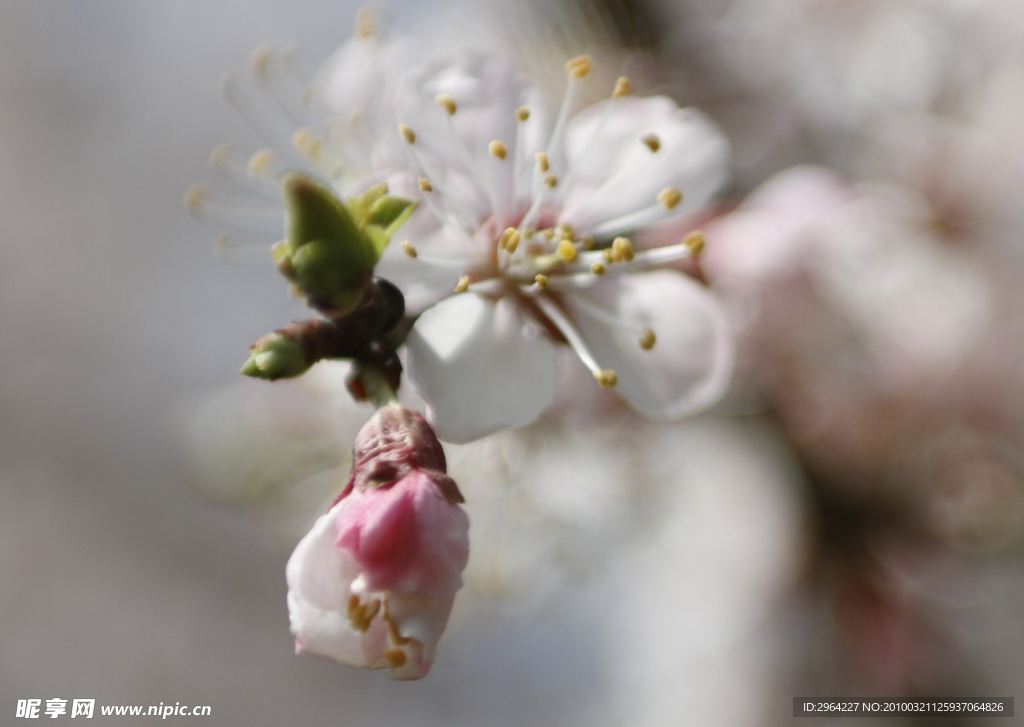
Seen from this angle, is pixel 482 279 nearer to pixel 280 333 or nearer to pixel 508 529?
pixel 280 333

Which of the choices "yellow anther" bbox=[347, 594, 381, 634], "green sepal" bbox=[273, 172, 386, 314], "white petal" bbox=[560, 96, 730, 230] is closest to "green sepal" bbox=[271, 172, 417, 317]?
"green sepal" bbox=[273, 172, 386, 314]

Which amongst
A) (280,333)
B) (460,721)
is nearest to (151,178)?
(460,721)

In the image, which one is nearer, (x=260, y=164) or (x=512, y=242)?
(x=512, y=242)

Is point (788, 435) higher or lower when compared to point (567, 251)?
lower

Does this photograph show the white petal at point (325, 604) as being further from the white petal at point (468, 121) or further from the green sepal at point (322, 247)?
the white petal at point (468, 121)

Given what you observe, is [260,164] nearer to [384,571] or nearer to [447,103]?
[447,103]

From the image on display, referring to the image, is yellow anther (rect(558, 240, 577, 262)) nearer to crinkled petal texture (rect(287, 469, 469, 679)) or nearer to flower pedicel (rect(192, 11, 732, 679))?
flower pedicel (rect(192, 11, 732, 679))

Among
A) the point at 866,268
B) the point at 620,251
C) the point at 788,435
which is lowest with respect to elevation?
the point at 788,435

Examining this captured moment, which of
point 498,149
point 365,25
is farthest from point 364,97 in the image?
point 498,149
